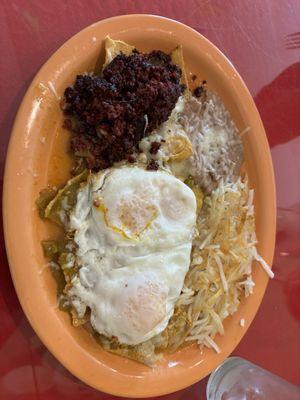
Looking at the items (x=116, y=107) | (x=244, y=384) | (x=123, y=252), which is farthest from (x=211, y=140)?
(x=244, y=384)

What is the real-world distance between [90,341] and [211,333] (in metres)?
0.65

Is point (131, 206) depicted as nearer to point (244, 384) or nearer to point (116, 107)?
point (116, 107)

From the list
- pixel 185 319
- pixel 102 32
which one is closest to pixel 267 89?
pixel 102 32

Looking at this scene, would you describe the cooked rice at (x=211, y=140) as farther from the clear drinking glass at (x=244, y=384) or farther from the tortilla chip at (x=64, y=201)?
the clear drinking glass at (x=244, y=384)

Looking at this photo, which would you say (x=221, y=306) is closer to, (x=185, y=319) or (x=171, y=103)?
(x=185, y=319)

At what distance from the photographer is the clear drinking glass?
2467mm

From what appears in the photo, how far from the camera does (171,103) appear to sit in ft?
7.31

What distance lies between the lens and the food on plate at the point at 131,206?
2104 mm

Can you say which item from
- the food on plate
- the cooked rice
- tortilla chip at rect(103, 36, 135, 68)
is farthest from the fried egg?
tortilla chip at rect(103, 36, 135, 68)

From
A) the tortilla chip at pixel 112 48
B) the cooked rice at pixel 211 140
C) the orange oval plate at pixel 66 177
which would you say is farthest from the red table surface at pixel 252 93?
the cooked rice at pixel 211 140

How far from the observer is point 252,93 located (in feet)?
9.75

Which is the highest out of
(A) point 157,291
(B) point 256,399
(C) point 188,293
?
(A) point 157,291

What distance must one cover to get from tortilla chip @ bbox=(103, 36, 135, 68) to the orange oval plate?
0.14 feet

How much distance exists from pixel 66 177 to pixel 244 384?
4.41ft
